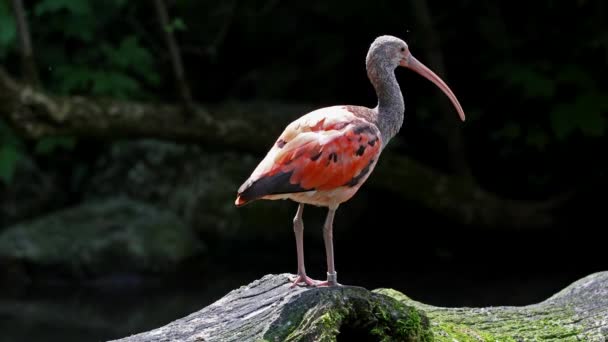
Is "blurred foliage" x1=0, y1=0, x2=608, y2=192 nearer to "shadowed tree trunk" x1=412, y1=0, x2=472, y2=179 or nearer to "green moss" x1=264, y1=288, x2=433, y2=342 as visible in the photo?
"shadowed tree trunk" x1=412, y1=0, x2=472, y2=179

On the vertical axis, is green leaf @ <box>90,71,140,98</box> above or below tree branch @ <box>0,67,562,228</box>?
above

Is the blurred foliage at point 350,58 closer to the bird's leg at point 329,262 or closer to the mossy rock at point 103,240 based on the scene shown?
the mossy rock at point 103,240

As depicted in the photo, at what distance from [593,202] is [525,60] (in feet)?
7.65

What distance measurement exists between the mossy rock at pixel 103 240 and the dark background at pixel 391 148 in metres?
0.09

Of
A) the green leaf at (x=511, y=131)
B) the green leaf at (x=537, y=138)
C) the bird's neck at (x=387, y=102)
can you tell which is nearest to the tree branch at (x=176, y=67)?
the green leaf at (x=511, y=131)

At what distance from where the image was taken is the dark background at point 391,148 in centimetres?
1085

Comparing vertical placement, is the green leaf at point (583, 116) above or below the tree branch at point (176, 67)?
below

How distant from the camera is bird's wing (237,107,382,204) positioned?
16.3 ft

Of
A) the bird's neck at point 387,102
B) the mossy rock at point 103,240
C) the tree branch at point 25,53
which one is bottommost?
the bird's neck at point 387,102

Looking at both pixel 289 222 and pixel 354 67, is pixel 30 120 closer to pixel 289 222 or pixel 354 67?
pixel 289 222

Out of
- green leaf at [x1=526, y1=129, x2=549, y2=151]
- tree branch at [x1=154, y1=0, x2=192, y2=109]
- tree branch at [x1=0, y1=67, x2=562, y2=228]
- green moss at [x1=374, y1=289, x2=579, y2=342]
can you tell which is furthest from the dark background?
green moss at [x1=374, y1=289, x2=579, y2=342]

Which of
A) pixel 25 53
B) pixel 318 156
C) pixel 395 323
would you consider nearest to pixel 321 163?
pixel 318 156

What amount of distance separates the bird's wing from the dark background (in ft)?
16.1

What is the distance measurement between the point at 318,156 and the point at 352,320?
0.86m
